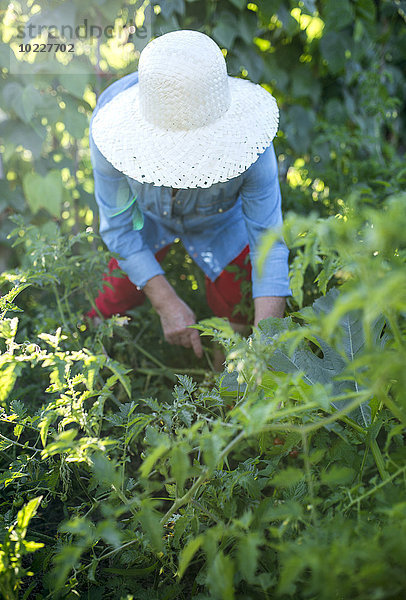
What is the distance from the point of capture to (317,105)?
8.77 ft

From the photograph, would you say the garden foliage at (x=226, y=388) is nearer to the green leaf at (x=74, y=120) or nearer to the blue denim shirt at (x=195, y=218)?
the green leaf at (x=74, y=120)

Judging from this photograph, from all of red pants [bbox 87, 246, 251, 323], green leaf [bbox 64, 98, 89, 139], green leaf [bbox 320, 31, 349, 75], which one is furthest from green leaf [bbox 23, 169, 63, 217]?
green leaf [bbox 320, 31, 349, 75]

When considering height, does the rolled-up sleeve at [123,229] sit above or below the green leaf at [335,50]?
below

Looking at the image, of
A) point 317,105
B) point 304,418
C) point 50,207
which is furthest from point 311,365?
point 317,105

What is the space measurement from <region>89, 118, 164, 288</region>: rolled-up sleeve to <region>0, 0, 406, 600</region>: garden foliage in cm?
12

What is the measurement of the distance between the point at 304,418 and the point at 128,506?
324 mm

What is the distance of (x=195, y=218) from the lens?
5.38 feet

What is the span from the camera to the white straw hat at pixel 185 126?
3.76 feet

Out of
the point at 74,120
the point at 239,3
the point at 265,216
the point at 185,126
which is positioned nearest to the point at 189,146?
the point at 185,126

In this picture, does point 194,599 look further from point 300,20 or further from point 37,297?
point 300,20

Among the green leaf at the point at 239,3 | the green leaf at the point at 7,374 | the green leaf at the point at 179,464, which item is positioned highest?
the green leaf at the point at 239,3

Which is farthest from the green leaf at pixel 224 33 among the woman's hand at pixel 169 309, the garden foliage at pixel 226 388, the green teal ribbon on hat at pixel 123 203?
the woman's hand at pixel 169 309

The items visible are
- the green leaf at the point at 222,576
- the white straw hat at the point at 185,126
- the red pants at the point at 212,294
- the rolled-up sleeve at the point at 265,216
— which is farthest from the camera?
the red pants at the point at 212,294

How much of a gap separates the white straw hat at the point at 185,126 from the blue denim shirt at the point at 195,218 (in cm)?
7
